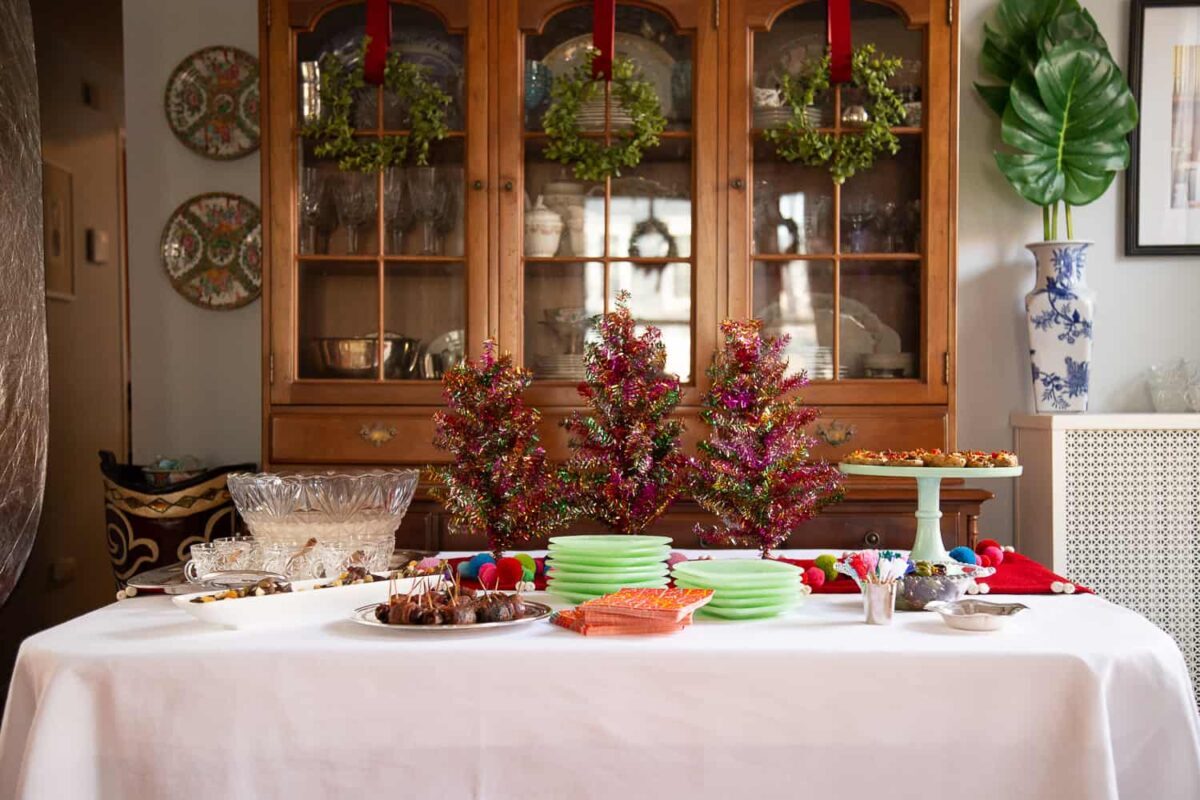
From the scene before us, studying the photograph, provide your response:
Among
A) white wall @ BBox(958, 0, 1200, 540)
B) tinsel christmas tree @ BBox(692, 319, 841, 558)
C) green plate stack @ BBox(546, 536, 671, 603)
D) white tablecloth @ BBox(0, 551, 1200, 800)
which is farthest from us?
white wall @ BBox(958, 0, 1200, 540)

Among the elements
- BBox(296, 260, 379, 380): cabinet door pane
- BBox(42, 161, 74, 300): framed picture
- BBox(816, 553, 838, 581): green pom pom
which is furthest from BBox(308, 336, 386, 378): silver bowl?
BBox(42, 161, 74, 300): framed picture

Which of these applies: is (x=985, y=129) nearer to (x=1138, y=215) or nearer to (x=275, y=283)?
(x=1138, y=215)

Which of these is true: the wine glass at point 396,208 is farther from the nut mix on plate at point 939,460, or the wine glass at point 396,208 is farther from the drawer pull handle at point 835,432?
the nut mix on plate at point 939,460

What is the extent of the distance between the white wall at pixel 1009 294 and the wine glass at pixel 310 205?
191 cm

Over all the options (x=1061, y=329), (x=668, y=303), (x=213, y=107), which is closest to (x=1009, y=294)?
(x=1061, y=329)

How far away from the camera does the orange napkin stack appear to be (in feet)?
4.97

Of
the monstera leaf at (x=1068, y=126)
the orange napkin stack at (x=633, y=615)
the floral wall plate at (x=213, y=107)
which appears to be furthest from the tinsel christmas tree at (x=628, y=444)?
the floral wall plate at (x=213, y=107)

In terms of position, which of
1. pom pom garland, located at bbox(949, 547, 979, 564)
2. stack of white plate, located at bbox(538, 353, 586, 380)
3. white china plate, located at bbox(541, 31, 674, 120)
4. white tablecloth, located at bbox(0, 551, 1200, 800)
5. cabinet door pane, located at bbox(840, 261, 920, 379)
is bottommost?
white tablecloth, located at bbox(0, 551, 1200, 800)

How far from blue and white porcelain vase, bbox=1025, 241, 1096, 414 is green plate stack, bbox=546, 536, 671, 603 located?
1927 mm

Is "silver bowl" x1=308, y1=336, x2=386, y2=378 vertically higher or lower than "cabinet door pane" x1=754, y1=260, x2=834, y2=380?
lower

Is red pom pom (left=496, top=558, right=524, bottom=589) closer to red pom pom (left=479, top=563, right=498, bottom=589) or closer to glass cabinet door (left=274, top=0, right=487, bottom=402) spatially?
red pom pom (left=479, top=563, right=498, bottom=589)

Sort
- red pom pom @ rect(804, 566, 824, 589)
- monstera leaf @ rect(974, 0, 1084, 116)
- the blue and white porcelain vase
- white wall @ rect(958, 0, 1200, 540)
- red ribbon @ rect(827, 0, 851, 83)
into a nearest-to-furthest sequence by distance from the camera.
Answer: red pom pom @ rect(804, 566, 824, 589), red ribbon @ rect(827, 0, 851, 83), the blue and white porcelain vase, monstera leaf @ rect(974, 0, 1084, 116), white wall @ rect(958, 0, 1200, 540)

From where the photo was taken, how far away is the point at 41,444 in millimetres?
3256

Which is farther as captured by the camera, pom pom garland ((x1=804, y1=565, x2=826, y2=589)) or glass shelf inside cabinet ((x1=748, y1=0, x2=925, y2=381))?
glass shelf inside cabinet ((x1=748, y1=0, x2=925, y2=381))
